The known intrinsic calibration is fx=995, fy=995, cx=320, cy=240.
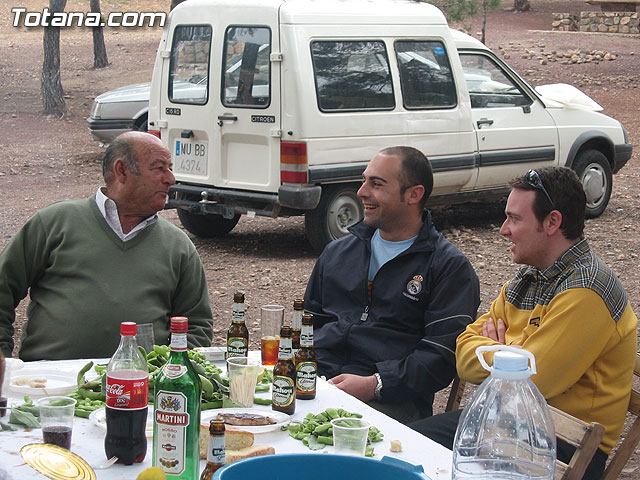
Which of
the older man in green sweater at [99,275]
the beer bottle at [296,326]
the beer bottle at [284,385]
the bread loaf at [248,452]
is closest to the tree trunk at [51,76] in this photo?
the older man in green sweater at [99,275]

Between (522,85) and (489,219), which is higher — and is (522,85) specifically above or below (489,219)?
above

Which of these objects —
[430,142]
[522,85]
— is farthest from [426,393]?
[522,85]

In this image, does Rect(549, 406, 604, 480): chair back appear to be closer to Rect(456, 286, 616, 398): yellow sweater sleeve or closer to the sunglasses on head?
Rect(456, 286, 616, 398): yellow sweater sleeve

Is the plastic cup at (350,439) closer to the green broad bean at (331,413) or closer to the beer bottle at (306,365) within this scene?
the green broad bean at (331,413)

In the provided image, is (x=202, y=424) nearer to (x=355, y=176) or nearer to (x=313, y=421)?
(x=313, y=421)

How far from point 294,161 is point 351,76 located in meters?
1.15

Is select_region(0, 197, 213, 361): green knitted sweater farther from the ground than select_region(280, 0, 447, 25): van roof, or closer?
closer

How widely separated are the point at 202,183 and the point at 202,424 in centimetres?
730

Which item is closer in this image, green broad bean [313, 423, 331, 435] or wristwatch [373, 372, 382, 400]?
green broad bean [313, 423, 331, 435]

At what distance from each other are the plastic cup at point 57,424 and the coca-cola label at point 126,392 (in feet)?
0.44

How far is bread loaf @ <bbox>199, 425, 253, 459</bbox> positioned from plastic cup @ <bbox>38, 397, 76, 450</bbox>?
1.24 feet

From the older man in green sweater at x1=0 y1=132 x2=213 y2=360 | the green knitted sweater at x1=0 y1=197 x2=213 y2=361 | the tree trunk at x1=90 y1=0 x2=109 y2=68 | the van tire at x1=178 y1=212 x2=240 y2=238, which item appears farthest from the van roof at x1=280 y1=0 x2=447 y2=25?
the tree trunk at x1=90 y1=0 x2=109 y2=68

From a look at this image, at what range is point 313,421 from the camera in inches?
123

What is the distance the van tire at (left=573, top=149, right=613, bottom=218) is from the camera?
11889 mm
